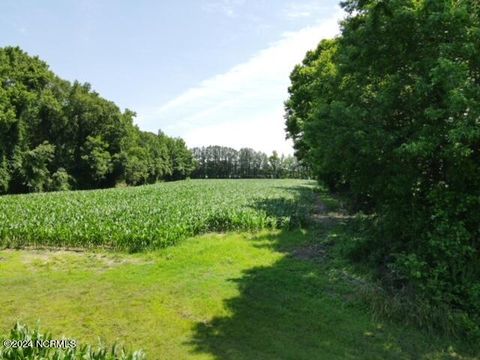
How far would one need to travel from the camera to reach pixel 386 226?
913cm

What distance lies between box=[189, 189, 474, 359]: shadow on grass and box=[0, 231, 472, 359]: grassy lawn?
0.07 ft

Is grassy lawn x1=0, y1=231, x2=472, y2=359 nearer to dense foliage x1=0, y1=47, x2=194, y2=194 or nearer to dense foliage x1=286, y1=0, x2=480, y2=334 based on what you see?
dense foliage x1=286, y1=0, x2=480, y2=334

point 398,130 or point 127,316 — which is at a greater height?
point 398,130

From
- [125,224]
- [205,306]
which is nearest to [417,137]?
[205,306]

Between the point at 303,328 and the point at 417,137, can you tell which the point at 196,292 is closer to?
the point at 303,328

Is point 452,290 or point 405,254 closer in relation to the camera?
point 452,290

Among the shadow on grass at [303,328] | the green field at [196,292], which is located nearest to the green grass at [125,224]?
the green field at [196,292]

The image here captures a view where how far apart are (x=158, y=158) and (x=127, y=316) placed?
79.8 metres

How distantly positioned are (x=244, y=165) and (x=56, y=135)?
83266 millimetres

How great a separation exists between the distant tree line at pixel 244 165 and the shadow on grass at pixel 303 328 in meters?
120

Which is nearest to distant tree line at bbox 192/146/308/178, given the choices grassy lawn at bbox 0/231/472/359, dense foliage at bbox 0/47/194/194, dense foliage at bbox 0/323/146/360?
dense foliage at bbox 0/47/194/194

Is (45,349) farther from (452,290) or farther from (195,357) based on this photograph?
(452,290)

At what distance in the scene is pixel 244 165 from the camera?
5266 inches

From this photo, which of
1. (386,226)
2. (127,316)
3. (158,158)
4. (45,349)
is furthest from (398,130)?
(158,158)
